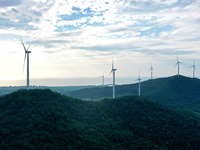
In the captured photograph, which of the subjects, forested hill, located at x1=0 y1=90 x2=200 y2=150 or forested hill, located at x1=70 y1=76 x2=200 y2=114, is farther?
forested hill, located at x1=70 y1=76 x2=200 y2=114

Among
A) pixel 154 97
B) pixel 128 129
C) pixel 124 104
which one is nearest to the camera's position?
pixel 128 129

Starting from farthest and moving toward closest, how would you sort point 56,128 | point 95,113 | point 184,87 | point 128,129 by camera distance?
point 184,87
point 95,113
point 128,129
point 56,128

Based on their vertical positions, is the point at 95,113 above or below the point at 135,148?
above

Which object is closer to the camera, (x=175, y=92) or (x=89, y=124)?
(x=89, y=124)

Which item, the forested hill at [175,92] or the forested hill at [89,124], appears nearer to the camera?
the forested hill at [89,124]

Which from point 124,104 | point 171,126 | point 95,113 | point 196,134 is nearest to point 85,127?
point 95,113

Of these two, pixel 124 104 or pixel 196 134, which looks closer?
pixel 196 134

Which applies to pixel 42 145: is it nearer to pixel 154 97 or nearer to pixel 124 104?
pixel 124 104

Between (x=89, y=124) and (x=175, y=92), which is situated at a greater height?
(x=175, y=92)
